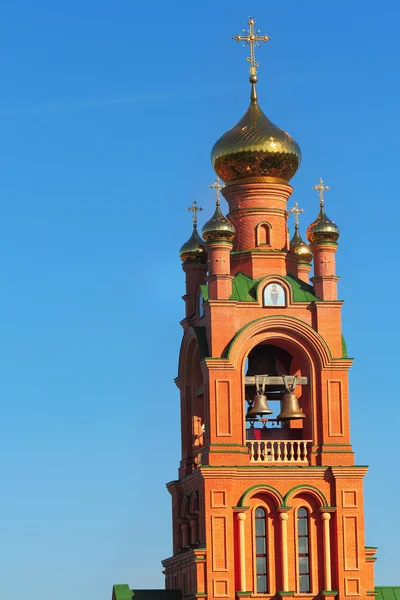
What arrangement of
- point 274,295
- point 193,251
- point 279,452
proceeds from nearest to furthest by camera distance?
point 279,452
point 274,295
point 193,251

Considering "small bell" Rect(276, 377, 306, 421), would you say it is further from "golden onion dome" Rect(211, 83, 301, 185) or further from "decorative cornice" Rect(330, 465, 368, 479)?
"golden onion dome" Rect(211, 83, 301, 185)

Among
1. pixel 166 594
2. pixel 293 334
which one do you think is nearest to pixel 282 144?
pixel 293 334

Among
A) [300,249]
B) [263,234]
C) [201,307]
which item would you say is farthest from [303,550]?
[300,249]

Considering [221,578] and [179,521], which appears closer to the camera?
[221,578]

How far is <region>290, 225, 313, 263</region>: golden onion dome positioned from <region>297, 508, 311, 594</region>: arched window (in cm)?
844

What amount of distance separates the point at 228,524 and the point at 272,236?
8.84 meters

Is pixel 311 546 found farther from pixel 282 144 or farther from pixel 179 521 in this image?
pixel 282 144

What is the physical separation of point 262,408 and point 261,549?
4160 mm

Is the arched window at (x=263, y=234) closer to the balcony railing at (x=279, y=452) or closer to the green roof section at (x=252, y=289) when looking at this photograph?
the green roof section at (x=252, y=289)

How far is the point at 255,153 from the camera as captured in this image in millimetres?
56531

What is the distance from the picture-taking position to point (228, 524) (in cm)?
5331

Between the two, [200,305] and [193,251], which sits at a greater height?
[193,251]

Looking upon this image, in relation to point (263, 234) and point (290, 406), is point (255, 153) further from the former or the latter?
point (290, 406)

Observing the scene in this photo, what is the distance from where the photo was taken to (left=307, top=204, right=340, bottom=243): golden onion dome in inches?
2192
